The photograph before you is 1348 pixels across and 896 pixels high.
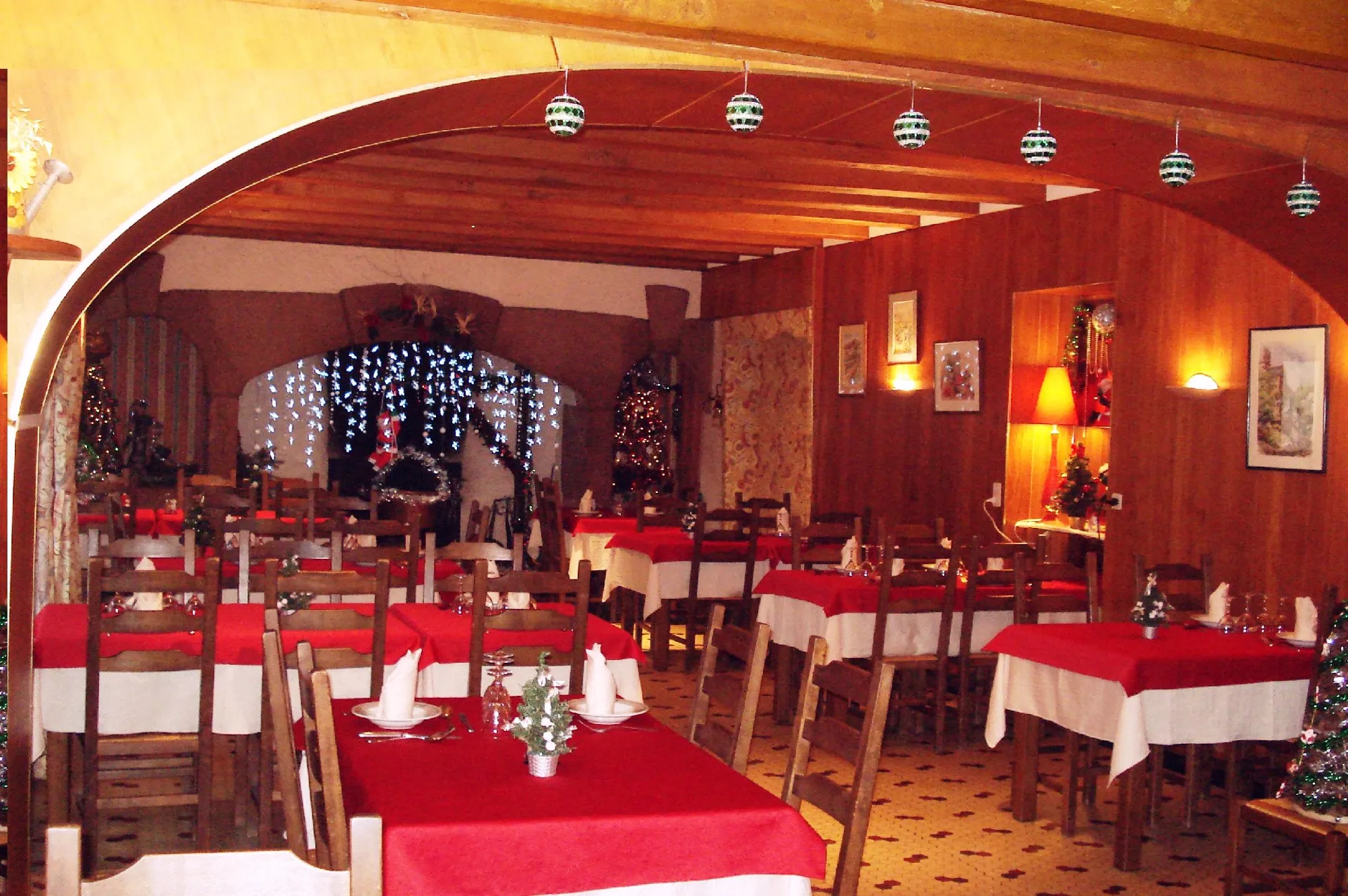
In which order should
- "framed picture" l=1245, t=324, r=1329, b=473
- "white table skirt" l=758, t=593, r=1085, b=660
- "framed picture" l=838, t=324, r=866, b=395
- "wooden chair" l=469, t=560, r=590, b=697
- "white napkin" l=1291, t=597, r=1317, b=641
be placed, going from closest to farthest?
1. "wooden chair" l=469, t=560, r=590, b=697
2. "white napkin" l=1291, t=597, r=1317, b=641
3. "white table skirt" l=758, t=593, r=1085, b=660
4. "framed picture" l=1245, t=324, r=1329, b=473
5. "framed picture" l=838, t=324, r=866, b=395

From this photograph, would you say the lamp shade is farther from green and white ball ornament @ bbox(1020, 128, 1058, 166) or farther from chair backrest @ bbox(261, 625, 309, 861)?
chair backrest @ bbox(261, 625, 309, 861)

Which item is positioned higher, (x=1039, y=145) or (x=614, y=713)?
(x=1039, y=145)

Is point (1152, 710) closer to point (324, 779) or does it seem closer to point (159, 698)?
point (324, 779)

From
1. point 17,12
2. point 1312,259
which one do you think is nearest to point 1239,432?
point 1312,259

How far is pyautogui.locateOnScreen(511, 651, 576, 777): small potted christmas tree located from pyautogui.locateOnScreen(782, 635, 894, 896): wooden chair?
62 centimetres

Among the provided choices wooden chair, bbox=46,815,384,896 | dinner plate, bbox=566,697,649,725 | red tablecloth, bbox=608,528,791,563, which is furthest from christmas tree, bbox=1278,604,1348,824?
red tablecloth, bbox=608,528,791,563

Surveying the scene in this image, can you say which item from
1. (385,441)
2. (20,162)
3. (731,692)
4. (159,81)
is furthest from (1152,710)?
(385,441)

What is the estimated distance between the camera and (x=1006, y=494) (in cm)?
966

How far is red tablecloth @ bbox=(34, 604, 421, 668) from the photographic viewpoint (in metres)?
4.88

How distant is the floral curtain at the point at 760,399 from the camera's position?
44.2 ft

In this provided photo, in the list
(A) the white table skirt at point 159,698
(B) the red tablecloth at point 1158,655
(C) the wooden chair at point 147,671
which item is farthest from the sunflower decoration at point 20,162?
(B) the red tablecloth at point 1158,655

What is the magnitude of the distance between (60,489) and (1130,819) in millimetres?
5068

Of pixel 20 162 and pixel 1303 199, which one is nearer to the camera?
pixel 20 162

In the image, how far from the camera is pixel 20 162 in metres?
4.09
